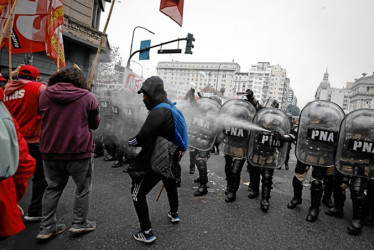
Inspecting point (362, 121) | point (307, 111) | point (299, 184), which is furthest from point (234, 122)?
point (362, 121)

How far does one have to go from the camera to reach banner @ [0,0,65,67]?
3.80 metres

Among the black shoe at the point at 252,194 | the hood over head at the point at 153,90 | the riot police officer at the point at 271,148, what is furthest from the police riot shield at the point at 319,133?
the hood over head at the point at 153,90

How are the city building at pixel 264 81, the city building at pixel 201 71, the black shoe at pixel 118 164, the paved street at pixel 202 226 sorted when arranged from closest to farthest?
the paved street at pixel 202 226 → the black shoe at pixel 118 164 → the city building at pixel 201 71 → the city building at pixel 264 81

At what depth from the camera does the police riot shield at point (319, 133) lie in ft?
11.9

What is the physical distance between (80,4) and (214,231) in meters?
16.4

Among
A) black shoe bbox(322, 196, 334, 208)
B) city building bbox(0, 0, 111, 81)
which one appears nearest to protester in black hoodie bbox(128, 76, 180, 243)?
black shoe bbox(322, 196, 334, 208)

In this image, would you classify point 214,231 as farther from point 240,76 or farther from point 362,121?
point 240,76

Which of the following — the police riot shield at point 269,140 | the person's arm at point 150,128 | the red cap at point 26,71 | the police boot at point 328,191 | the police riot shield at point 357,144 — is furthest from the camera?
the police boot at point 328,191

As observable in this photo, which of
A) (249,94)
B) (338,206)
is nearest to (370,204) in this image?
(338,206)

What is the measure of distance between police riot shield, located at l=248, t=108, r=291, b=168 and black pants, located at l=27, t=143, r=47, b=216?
3216 mm

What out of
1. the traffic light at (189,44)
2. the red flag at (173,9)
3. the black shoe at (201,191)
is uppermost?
the traffic light at (189,44)

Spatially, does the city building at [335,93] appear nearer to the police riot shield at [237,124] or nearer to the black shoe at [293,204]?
the black shoe at [293,204]

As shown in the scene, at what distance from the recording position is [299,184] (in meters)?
4.02

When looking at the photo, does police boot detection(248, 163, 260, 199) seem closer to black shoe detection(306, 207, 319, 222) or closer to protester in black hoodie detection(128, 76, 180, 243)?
black shoe detection(306, 207, 319, 222)
